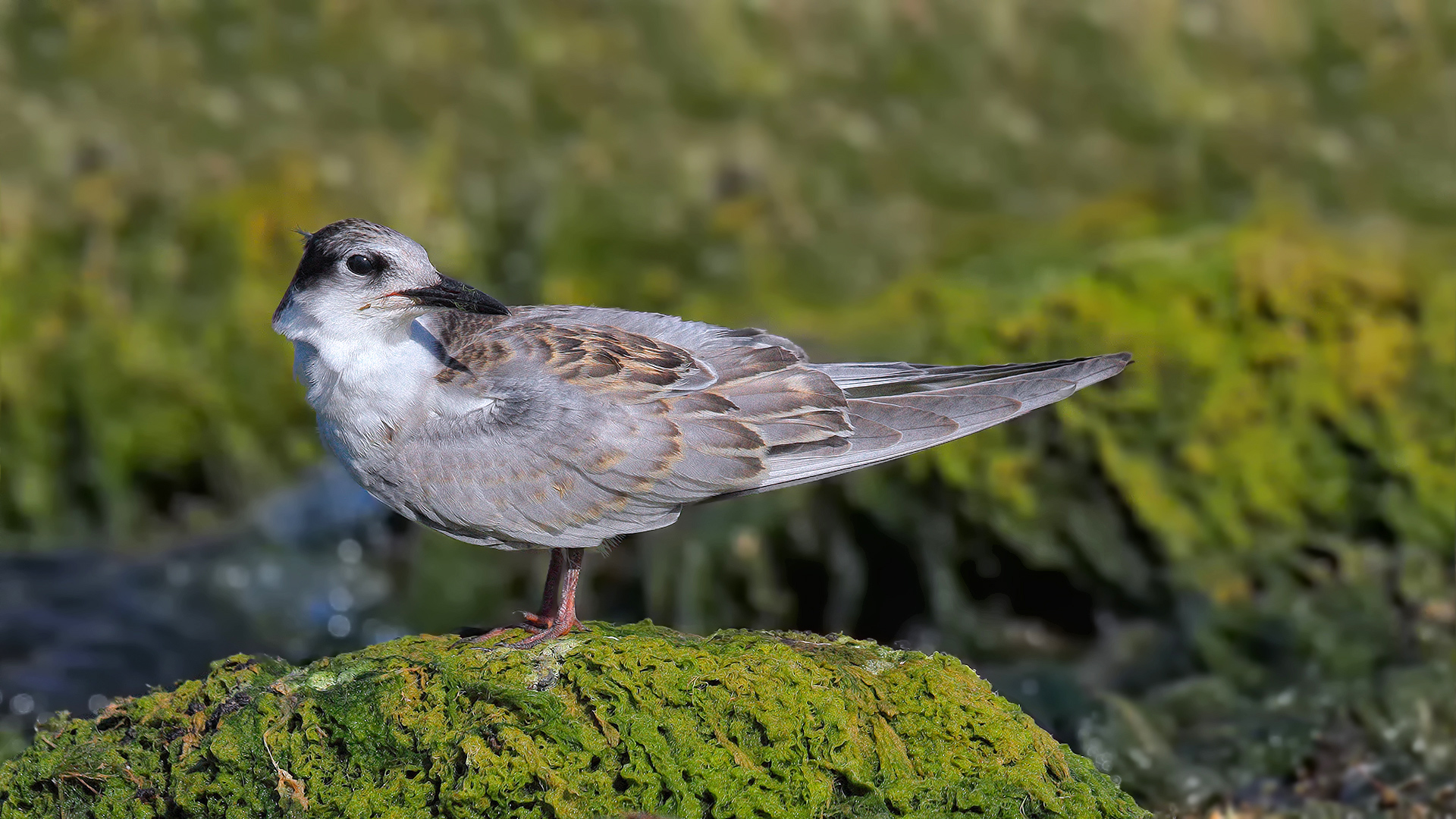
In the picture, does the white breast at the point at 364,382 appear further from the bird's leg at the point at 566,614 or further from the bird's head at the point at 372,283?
the bird's leg at the point at 566,614

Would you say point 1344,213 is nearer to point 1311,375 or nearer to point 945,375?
point 1311,375

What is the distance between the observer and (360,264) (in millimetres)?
5254

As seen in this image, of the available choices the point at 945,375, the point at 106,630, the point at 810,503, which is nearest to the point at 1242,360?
the point at 810,503

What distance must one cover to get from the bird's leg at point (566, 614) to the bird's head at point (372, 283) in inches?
37.9

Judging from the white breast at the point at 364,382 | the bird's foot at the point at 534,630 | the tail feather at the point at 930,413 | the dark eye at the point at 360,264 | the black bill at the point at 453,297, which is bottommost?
the bird's foot at the point at 534,630

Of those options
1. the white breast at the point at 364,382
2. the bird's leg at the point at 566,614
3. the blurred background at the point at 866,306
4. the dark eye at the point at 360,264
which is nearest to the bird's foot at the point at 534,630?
the bird's leg at the point at 566,614

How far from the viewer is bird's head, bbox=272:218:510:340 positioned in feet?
17.2

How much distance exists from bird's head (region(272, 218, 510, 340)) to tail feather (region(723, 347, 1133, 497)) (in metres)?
1.25

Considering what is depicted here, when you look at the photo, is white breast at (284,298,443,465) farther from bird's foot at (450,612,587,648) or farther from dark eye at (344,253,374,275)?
bird's foot at (450,612,587,648)

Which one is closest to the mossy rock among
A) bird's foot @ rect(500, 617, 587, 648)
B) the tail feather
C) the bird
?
bird's foot @ rect(500, 617, 587, 648)

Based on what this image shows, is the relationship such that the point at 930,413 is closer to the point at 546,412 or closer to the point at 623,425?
the point at 623,425

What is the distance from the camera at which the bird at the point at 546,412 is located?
5.34 metres

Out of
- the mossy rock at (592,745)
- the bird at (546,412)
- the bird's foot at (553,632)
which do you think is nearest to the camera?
the mossy rock at (592,745)

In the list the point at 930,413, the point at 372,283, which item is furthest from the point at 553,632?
the point at 930,413
